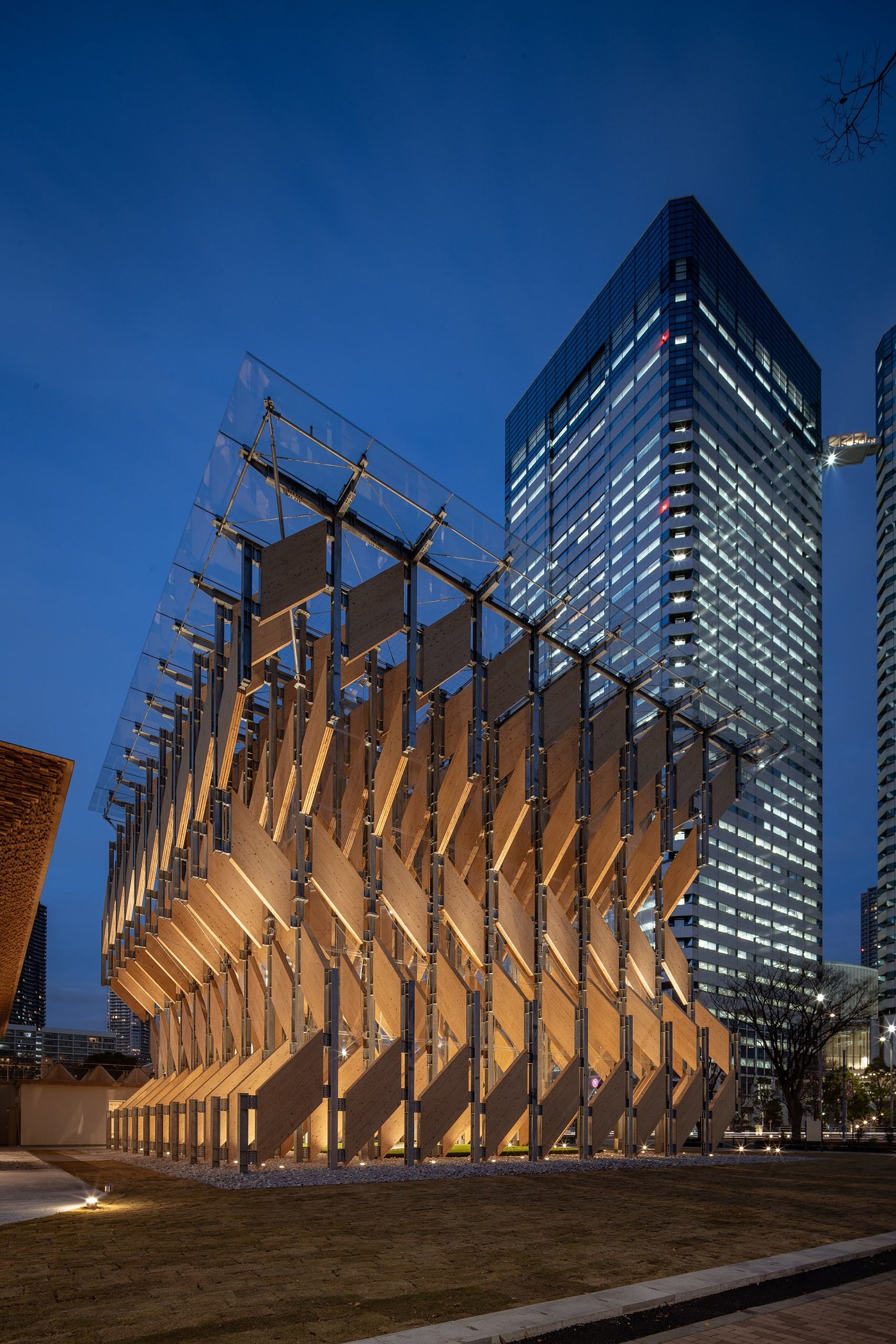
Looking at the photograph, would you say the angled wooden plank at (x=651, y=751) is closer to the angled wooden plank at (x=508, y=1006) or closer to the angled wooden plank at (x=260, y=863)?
the angled wooden plank at (x=508, y=1006)

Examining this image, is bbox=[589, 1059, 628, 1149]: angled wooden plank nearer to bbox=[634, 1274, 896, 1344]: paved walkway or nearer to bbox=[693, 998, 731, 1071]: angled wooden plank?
bbox=[693, 998, 731, 1071]: angled wooden plank

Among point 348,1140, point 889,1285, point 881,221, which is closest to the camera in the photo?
point 881,221

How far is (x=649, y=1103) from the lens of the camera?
23.2 m

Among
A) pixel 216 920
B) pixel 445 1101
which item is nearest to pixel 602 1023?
pixel 445 1101

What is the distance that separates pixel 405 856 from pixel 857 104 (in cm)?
2114

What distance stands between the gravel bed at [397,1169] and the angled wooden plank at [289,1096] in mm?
515

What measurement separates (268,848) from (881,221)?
14710 mm

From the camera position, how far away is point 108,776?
114 feet

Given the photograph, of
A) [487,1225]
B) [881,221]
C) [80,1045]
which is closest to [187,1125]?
[487,1225]

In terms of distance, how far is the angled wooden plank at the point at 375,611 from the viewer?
19859mm

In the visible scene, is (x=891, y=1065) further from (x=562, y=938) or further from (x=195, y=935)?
(x=195, y=935)

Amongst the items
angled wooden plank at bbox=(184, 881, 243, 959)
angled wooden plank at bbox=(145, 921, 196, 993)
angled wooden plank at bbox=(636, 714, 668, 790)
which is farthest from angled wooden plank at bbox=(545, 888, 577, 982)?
angled wooden plank at bbox=(145, 921, 196, 993)

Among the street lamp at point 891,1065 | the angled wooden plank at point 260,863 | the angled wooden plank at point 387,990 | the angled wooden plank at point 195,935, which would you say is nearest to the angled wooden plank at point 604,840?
the angled wooden plank at point 387,990

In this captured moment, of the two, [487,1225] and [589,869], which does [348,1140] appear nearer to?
[487,1225]
